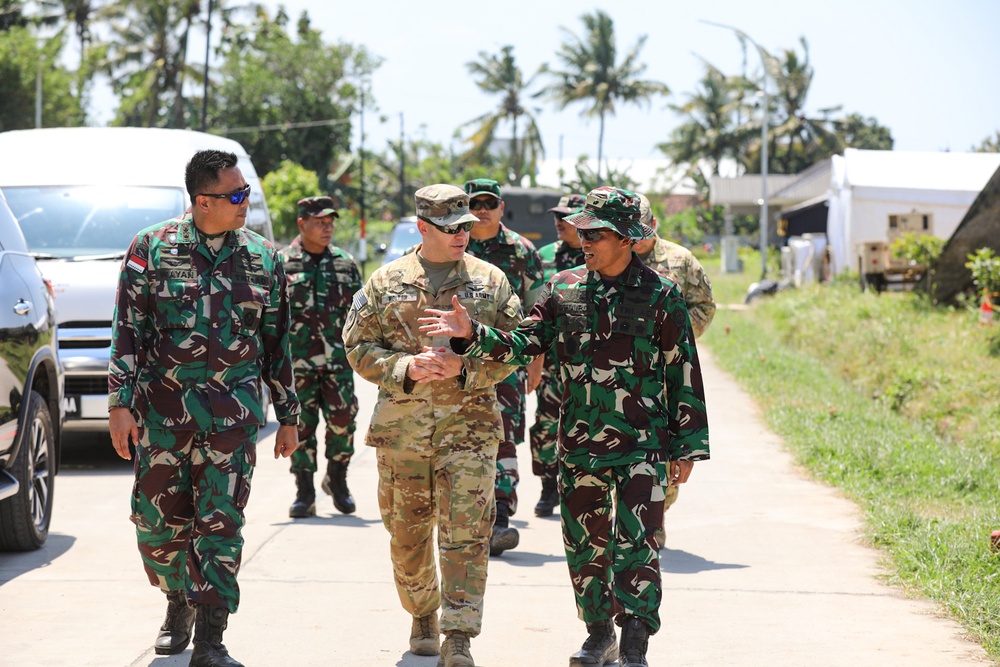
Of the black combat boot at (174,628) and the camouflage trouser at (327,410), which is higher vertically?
the camouflage trouser at (327,410)

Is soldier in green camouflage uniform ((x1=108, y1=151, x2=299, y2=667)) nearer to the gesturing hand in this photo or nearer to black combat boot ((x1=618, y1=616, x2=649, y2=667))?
the gesturing hand

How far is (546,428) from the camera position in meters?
8.46

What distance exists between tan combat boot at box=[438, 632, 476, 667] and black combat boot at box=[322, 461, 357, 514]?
370cm

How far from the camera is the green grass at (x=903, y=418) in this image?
696cm

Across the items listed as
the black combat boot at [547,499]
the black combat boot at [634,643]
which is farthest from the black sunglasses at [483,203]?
the black combat boot at [634,643]

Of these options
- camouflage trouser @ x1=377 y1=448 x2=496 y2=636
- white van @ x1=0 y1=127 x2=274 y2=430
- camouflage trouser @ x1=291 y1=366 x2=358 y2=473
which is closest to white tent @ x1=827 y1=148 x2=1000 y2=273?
white van @ x1=0 y1=127 x2=274 y2=430

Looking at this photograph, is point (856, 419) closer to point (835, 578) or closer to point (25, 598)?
point (835, 578)

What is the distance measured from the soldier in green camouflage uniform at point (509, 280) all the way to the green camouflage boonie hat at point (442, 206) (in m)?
2.40

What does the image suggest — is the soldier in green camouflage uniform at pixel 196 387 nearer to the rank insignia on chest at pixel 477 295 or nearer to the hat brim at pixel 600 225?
the rank insignia on chest at pixel 477 295

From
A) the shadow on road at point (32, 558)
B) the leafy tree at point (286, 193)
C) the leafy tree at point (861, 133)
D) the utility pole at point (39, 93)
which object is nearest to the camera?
the shadow on road at point (32, 558)

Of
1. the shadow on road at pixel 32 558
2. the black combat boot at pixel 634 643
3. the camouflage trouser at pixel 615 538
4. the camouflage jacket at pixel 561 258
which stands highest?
the camouflage jacket at pixel 561 258

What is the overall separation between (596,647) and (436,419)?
3.66 ft

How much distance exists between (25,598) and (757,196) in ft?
190

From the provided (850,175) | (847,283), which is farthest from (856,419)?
(850,175)
